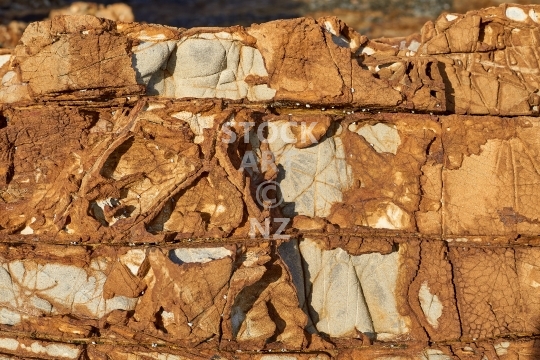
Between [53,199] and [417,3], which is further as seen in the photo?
[417,3]

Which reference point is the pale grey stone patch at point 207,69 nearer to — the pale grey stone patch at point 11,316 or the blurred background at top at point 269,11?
the pale grey stone patch at point 11,316

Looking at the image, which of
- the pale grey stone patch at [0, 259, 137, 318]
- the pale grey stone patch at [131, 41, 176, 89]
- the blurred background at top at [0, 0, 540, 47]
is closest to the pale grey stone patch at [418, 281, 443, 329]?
the pale grey stone patch at [0, 259, 137, 318]

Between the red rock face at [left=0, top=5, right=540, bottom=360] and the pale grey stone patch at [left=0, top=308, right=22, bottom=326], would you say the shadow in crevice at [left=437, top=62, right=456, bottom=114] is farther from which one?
the pale grey stone patch at [left=0, top=308, right=22, bottom=326]

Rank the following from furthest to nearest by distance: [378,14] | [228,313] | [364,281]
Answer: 1. [378,14]
2. [364,281]
3. [228,313]

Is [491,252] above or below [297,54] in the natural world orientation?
below

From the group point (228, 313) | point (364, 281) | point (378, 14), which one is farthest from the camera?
point (378, 14)

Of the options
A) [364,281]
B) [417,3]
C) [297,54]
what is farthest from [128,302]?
[417,3]

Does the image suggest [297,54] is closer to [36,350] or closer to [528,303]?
[528,303]

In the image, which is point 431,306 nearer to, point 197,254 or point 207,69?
point 197,254
